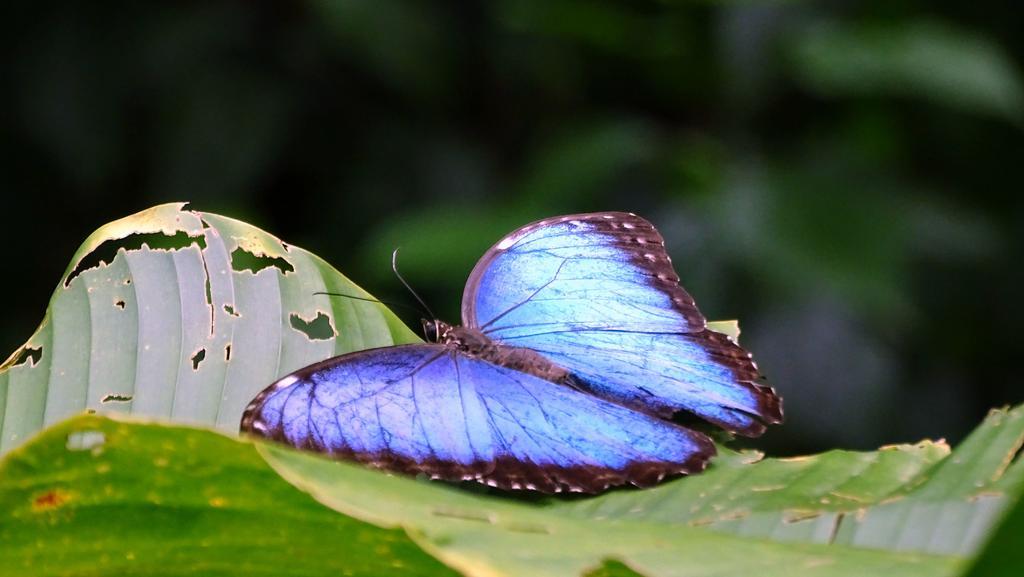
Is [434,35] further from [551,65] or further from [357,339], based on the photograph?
[357,339]

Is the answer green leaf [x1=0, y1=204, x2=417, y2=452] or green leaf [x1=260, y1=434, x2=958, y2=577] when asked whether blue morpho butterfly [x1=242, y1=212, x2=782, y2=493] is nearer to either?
green leaf [x1=0, y1=204, x2=417, y2=452]

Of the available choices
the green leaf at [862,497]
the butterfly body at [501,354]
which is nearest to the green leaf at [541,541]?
the green leaf at [862,497]

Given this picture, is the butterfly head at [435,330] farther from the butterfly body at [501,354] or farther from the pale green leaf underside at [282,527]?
the pale green leaf underside at [282,527]

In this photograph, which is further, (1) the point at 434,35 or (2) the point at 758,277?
(1) the point at 434,35

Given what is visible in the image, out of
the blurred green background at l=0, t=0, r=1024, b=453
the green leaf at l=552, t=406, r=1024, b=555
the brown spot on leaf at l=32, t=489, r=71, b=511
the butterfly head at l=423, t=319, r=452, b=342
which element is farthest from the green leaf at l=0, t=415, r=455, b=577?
the blurred green background at l=0, t=0, r=1024, b=453

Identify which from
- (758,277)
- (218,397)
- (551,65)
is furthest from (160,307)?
(551,65)

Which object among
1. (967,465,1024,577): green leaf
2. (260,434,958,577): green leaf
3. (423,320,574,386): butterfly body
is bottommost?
(423,320,574,386): butterfly body
